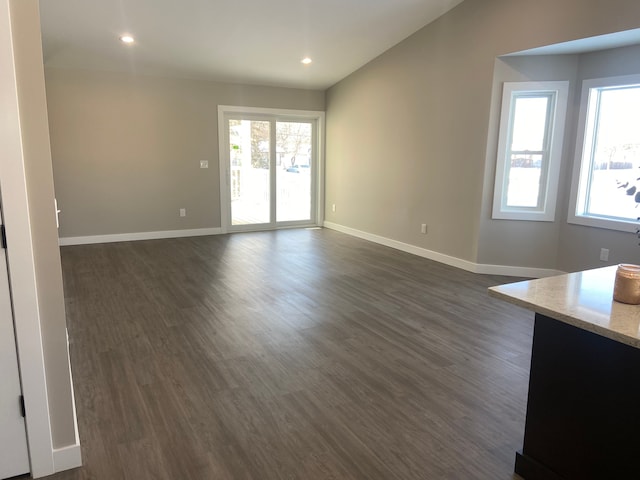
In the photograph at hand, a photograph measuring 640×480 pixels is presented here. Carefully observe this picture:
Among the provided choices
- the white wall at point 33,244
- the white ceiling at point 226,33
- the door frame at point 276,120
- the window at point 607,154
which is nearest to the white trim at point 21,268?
the white wall at point 33,244

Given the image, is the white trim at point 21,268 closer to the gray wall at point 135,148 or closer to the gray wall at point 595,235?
the gray wall at point 595,235

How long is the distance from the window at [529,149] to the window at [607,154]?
23 centimetres

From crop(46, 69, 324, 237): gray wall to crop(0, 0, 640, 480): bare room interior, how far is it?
0.11ft

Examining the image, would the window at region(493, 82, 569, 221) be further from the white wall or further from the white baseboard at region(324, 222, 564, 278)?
the white wall

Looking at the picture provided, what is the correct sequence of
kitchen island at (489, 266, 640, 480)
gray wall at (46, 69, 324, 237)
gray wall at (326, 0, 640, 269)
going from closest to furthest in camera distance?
kitchen island at (489, 266, 640, 480) < gray wall at (326, 0, 640, 269) < gray wall at (46, 69, 324, 237)

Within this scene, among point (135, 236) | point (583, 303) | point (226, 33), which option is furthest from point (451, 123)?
point (135, 236)

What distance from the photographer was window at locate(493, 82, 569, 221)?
4699mm

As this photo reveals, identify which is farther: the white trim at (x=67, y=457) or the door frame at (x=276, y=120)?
the door frame at (x=276, y=120)

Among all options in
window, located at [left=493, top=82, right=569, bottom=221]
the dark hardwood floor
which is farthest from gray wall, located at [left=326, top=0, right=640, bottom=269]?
the dark hardwood floor

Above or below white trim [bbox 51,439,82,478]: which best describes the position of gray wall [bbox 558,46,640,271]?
above

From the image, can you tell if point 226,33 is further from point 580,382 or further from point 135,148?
point 580,382

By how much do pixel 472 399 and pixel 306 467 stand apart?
3.56 ft

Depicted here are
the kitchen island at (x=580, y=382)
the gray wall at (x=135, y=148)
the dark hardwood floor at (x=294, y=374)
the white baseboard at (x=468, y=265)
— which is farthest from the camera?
the gray wall at (x=135, y=148)

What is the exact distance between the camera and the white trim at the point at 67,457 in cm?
184
